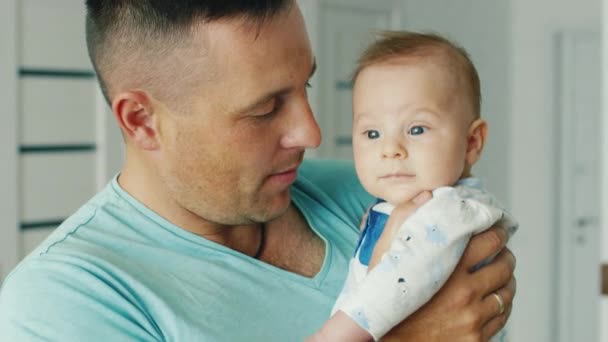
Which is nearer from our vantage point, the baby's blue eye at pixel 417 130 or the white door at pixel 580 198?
the baby's blue eye at pixel 417 130

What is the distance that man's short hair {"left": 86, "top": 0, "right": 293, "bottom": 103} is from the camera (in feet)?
4.23

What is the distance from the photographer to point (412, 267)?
1168 millimetres

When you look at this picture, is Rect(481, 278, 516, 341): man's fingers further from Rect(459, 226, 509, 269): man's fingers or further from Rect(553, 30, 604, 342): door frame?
Rect(553, 30, 604, 342): door frame

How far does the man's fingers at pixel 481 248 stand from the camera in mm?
1256

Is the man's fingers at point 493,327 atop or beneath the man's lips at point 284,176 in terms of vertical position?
beneath

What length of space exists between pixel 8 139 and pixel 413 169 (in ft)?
6.72

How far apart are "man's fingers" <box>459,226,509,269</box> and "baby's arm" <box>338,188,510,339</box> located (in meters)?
0.04

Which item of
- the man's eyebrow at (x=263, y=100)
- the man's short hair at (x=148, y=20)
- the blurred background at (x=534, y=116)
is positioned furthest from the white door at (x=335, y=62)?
the man's eyebrow at (x=263, y=100)

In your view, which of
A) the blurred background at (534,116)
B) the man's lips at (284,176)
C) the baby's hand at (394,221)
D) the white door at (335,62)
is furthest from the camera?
the blurred background at (534,116)

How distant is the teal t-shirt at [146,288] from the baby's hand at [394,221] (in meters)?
0.13

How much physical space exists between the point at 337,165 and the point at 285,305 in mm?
420

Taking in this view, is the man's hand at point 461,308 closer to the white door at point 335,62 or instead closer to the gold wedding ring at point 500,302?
the gold wedding ring at point 500,302

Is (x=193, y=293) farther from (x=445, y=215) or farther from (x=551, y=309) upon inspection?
(x=551, y=309)

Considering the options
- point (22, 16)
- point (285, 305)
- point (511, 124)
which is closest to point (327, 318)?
point (285, 305)
